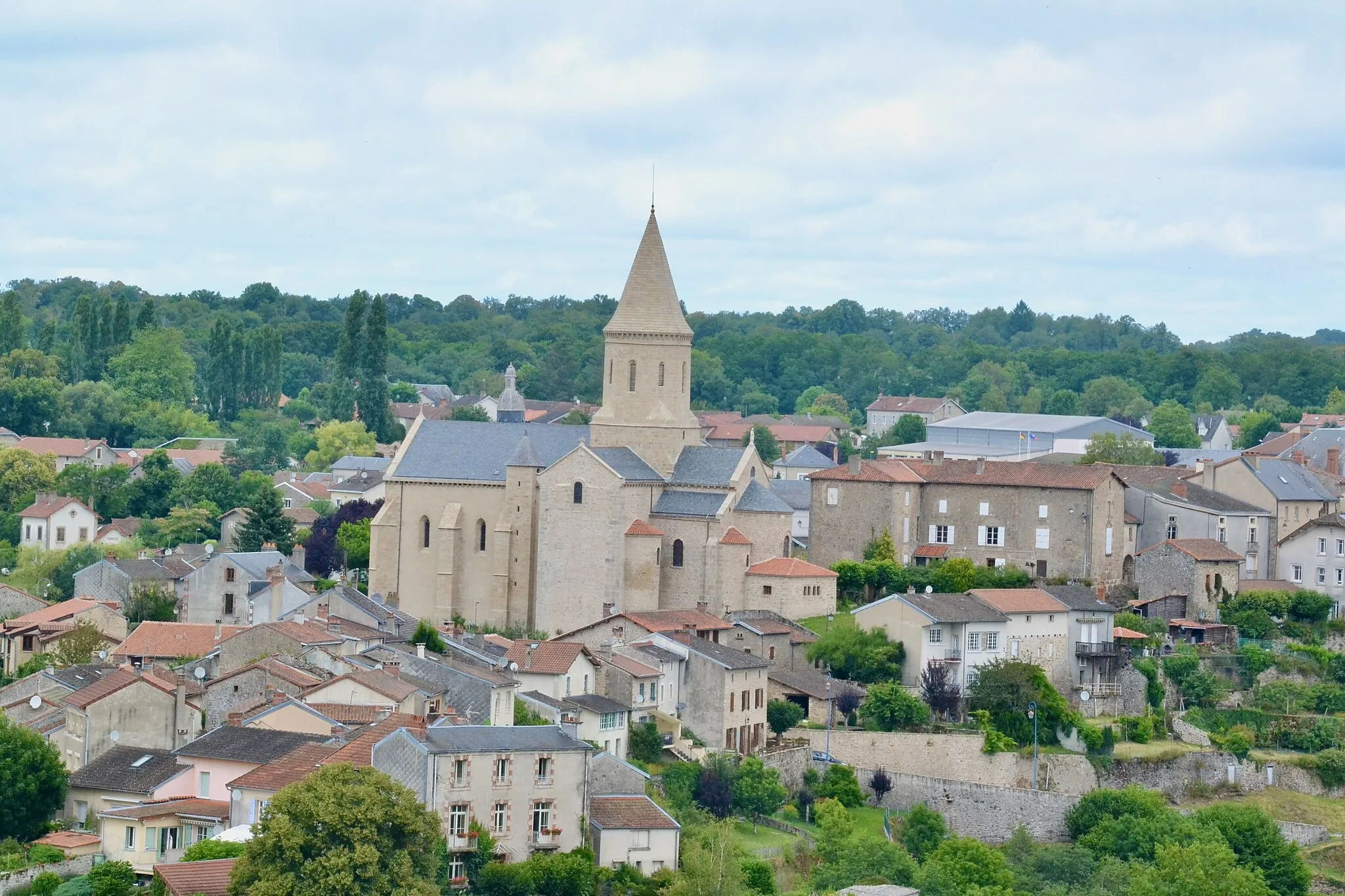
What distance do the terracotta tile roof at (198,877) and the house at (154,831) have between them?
2.89 m

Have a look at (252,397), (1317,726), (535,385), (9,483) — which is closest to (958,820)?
(1317,726)

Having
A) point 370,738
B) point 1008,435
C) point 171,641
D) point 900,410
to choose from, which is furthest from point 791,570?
point 900,410

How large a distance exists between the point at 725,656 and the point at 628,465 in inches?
399

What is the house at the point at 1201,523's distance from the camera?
6644 cm

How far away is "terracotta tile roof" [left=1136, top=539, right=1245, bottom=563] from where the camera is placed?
6369cm

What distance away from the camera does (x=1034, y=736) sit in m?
56.5

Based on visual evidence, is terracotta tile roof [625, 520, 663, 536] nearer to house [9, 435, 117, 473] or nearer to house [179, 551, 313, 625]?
house [179, 551, 313, 625]

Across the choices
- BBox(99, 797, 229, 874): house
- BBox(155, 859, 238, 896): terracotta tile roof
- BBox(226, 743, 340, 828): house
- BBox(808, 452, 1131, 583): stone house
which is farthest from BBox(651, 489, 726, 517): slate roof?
BBox(155, 859, 238, 896): terracotta tile roof

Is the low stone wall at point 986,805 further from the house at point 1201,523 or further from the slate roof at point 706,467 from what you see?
the house at point 1201,523

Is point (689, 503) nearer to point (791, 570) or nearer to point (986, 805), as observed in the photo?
point (791, 570)

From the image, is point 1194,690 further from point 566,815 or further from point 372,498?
point 372,498

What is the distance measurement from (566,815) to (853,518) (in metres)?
24.1

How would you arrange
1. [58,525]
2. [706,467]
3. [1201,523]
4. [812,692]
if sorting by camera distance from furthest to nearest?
[58,525] → [1201,523] → [706,467] → [812,692]

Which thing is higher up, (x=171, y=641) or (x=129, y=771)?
(x=171, y=641)
